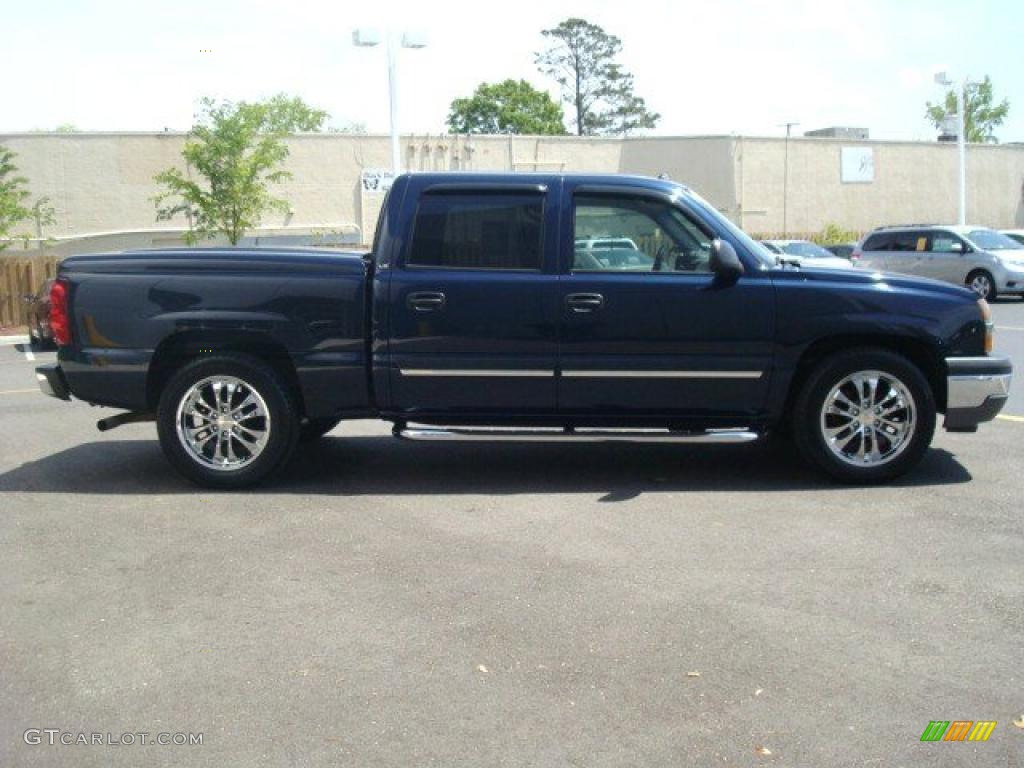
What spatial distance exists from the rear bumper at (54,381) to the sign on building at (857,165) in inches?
1918

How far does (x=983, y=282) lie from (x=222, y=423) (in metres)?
22.5

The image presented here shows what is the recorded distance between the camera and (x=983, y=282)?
26297 mm

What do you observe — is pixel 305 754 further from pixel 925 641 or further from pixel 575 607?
pixel 925 641

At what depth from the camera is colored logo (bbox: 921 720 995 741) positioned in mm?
3867

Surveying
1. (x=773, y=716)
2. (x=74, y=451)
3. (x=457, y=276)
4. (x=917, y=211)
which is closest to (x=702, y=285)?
(x=457, y=276)

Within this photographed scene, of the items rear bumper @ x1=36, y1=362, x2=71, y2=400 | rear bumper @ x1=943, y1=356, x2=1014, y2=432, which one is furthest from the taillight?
rear bumper @ x1=943, y1=356, x2=1014, y2=432

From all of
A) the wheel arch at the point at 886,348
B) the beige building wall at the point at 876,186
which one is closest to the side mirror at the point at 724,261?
the wheel arch at the point at 886,348

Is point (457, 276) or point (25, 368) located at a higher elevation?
point (457, 276)

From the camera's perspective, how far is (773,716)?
4.03 meters

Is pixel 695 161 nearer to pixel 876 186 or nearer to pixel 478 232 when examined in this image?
pixel 876 186

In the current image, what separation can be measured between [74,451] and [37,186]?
116 ft

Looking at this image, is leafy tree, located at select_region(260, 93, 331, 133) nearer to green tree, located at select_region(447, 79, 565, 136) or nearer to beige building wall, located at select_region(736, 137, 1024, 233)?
green tree, located at select_region(447, 79, 565, 136)

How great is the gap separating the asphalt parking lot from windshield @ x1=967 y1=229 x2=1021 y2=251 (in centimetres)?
2035

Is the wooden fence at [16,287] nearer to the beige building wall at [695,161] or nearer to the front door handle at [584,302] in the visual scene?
the front door handle at [584,302]
